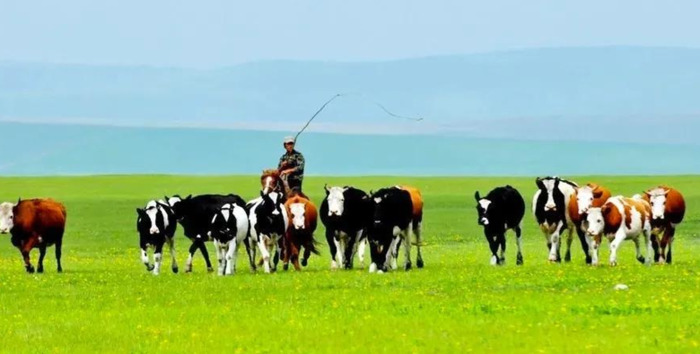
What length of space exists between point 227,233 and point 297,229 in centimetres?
210

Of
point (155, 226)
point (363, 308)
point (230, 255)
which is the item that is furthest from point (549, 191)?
point (363, 308)

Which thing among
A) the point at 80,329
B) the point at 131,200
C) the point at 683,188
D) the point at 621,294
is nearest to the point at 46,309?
the point at 80,329

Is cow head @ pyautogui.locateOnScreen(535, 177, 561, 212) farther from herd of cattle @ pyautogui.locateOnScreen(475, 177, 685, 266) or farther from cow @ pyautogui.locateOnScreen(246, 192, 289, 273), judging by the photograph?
cow @ pyautogui.locateOnScreen(246, 192, 289, 273)

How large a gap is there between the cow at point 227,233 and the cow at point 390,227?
245 cm

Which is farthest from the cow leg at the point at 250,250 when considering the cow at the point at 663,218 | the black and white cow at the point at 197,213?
the cow at the point at 663,218

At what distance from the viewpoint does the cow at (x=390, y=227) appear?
29719 millimetres

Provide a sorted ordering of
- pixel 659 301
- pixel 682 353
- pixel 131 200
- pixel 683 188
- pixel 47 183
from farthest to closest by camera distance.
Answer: pixel 47 183 → pixel 683 188 → pixel 131 200 → pixel 659 301 → pixel 682 353

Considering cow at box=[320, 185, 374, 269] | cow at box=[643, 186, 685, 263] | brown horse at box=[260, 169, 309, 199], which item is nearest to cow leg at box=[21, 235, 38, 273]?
brown horse at box=[260, 169, 309, 199]

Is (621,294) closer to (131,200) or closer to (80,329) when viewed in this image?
(80,329)

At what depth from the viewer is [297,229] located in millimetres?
30969

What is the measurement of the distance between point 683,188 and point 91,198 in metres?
33.7

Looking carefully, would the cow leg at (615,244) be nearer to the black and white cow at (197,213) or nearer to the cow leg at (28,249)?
the black and white cow at (197,213)

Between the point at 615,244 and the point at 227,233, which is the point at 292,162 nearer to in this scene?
the point at 227,233

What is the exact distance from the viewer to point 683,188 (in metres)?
92.4
